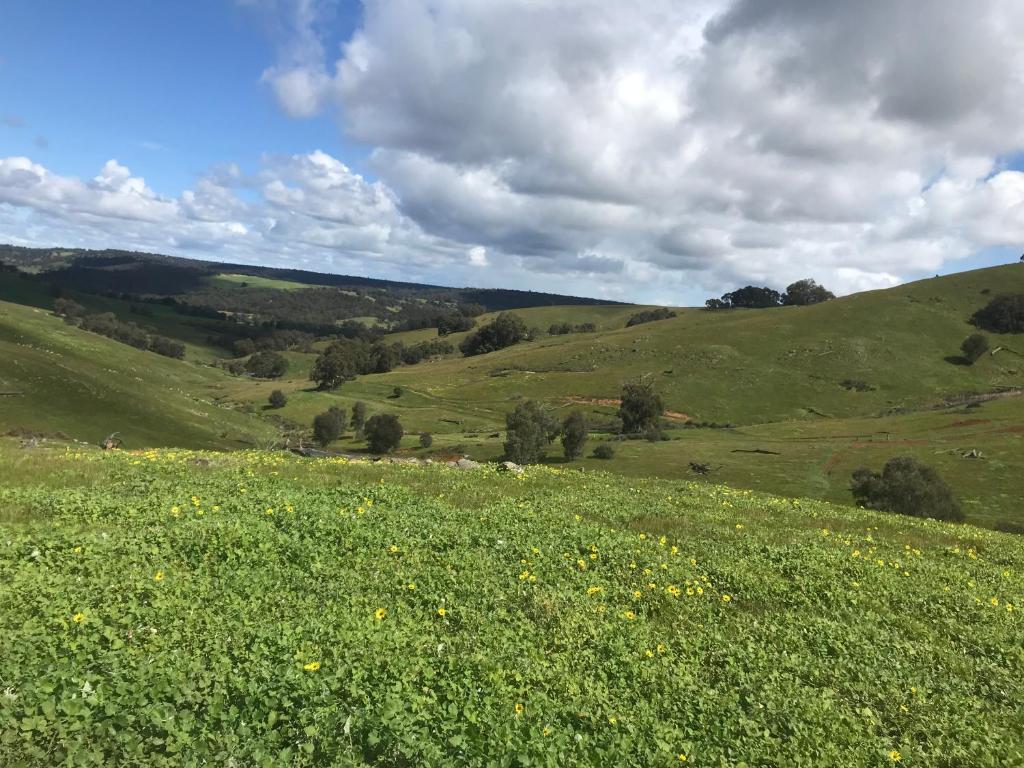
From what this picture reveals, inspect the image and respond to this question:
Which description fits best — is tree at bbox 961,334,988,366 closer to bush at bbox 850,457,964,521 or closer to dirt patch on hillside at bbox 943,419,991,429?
dirt patch on hillside at bbox 943,419,991,429

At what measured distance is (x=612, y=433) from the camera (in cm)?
12388

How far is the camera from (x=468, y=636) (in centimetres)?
1078

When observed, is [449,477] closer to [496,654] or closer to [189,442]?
[496,654]

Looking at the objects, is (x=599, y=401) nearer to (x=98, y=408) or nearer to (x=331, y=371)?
(x=331, y=371)

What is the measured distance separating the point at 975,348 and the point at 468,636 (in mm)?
187878

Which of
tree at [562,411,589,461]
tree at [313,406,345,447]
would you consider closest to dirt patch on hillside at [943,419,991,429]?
tree at [562,411,589,461]

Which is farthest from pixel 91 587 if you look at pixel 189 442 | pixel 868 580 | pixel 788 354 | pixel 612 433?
pixel 788 354

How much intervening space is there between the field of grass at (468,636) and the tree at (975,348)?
170m

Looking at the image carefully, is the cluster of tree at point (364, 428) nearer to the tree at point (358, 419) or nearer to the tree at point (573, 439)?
the tree at point (358, 419)

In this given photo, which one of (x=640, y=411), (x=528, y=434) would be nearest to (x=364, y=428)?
(x=528, y=434)

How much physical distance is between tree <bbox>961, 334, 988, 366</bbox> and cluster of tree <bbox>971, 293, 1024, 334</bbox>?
58.2 feet

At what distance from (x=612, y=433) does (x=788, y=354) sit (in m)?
73.4

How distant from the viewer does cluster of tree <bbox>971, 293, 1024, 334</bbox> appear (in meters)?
166

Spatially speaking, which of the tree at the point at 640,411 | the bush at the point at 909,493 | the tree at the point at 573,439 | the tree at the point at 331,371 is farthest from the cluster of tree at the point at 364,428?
the bush at the point at 909,493
